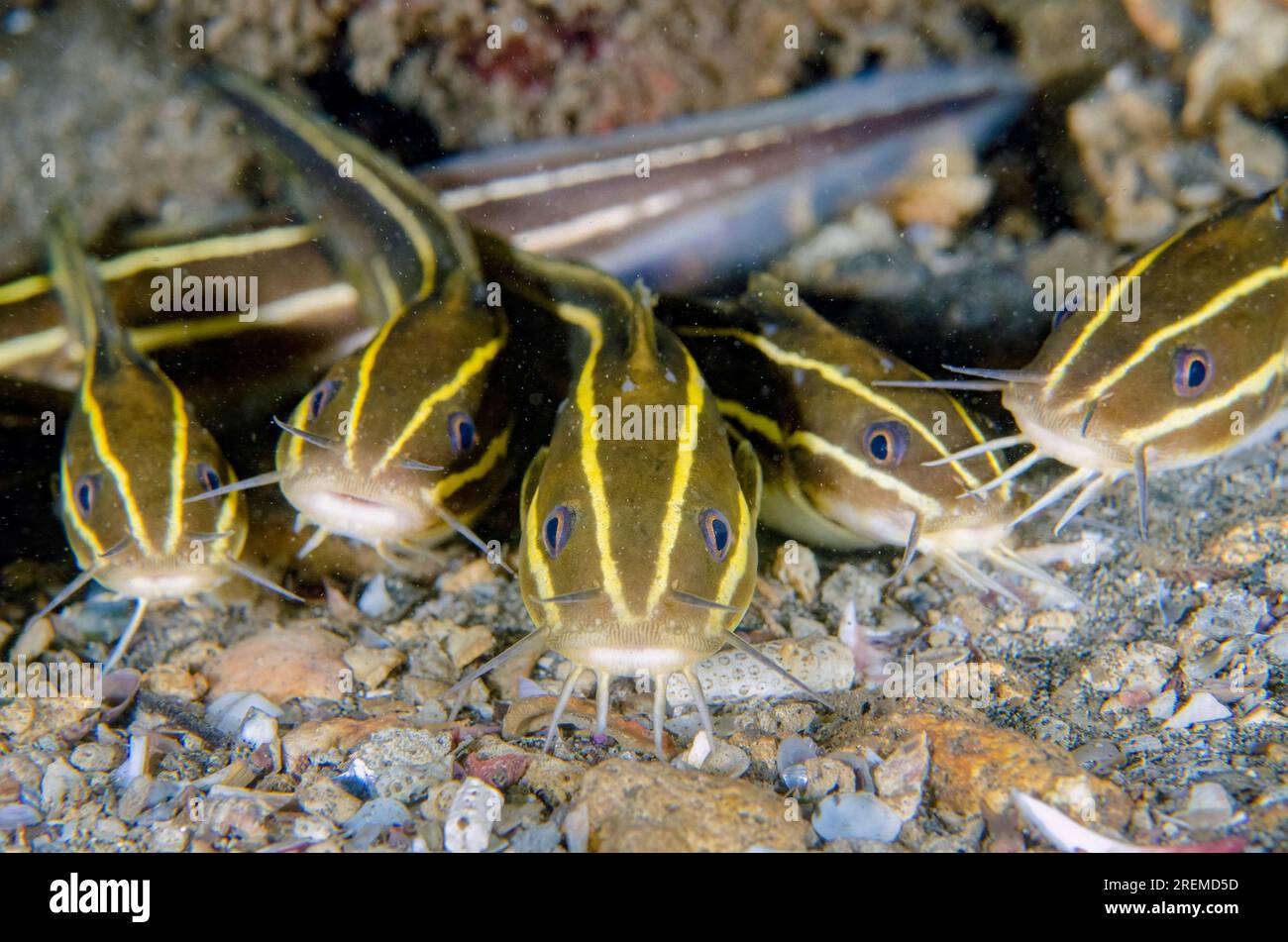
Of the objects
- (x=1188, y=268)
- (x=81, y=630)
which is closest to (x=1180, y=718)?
(x=1188, y=268)

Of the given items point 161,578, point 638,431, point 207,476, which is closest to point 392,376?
point 207,476

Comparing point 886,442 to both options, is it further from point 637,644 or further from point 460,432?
point 460,432

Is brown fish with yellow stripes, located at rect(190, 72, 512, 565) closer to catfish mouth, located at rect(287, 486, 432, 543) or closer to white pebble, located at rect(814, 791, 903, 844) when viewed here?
catfish mouth, located at rect(287, 486, 432, 543)

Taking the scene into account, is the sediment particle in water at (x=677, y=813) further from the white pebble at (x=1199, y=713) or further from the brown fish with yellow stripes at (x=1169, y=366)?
the brown fish with yellow stripes at (x=1169, y=366)

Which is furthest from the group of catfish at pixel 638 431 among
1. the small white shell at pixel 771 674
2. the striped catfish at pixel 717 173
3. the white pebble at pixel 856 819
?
the striped catfish at pixel 717 173

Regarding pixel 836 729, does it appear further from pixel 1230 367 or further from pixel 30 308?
pixel 30 308
